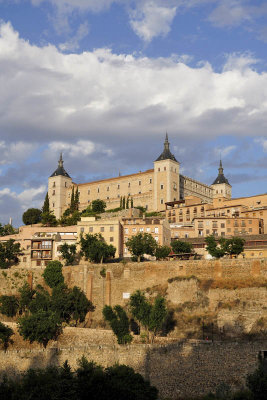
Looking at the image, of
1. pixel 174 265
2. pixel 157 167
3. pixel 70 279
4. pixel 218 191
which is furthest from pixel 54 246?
pixel 218 191

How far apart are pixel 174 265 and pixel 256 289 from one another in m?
10.4

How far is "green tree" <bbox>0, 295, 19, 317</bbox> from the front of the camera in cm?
6419

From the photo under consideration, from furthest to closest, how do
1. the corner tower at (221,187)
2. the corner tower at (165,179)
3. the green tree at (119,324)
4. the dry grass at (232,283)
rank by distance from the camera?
the corner tower at (221,187)
the corner tower at (165,179)
the dry grass at (232,283)
the green tree at (119,324)

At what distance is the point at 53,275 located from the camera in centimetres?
6825

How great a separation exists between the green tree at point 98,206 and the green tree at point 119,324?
6110 cm

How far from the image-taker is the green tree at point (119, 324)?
50013mm

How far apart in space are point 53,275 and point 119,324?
1778 cm

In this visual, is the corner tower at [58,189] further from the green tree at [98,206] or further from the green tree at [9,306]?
the green tree at [9,306]

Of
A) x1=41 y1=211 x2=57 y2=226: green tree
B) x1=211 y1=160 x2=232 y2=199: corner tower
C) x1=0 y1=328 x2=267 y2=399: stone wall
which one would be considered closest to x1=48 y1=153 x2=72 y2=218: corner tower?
x1=41 y1=211 x2=57 y2=226: green tree

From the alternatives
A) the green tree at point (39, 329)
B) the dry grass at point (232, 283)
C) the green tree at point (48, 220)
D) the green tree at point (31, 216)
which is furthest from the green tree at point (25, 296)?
the green tree at point (31, 216)

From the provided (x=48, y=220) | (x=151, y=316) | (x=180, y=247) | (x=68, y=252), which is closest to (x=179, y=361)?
(x=151, y=316)

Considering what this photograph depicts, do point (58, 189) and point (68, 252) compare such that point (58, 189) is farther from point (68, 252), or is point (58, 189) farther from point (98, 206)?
point (68, 252)

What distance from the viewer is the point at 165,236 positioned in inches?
3455

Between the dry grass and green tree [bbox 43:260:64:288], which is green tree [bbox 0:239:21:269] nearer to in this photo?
green tree [bbox 43:260:64:288]
